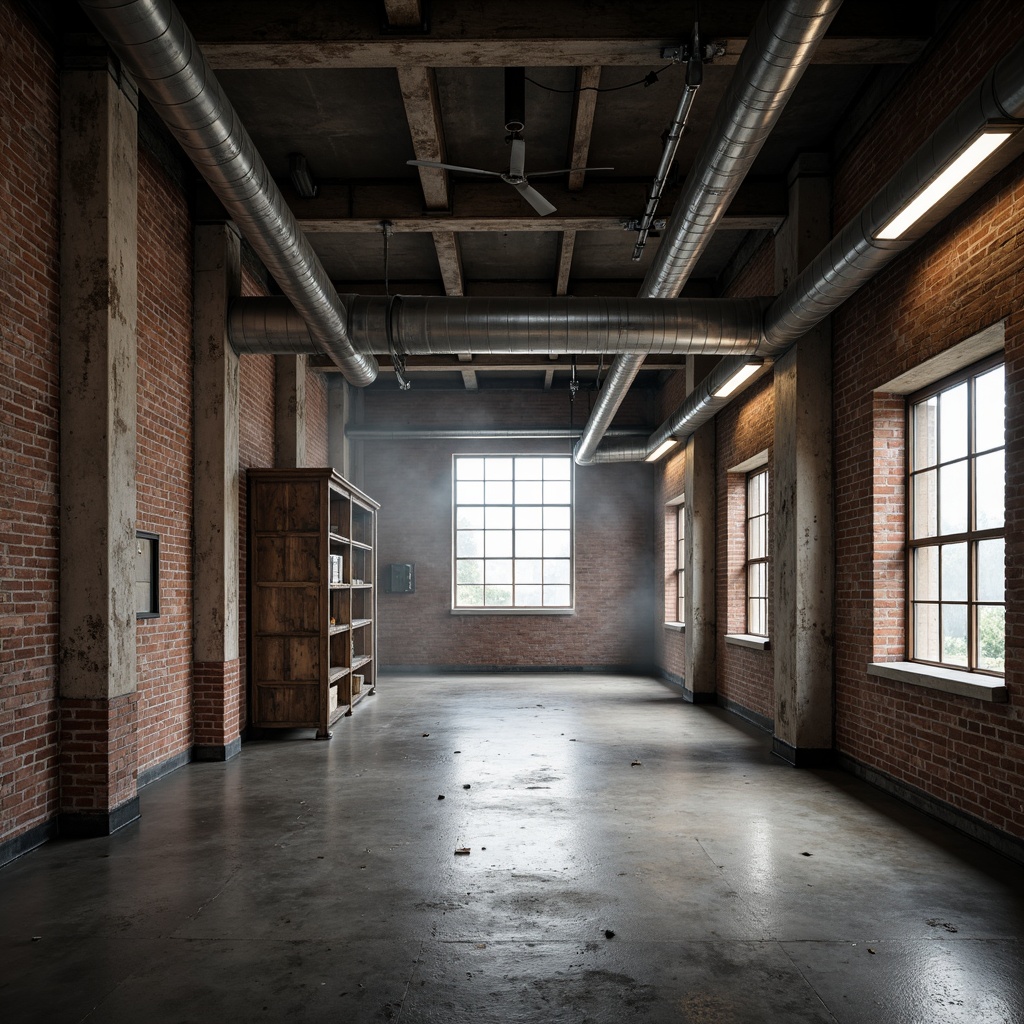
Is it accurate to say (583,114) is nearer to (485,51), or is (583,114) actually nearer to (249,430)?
(485,51)

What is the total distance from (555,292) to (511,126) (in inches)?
184

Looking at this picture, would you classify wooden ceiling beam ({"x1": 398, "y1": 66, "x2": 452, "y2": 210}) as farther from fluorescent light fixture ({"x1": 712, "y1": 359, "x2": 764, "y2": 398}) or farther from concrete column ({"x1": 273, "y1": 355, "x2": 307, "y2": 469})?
concrete column ({"x1": 273, "y1": 355, "x2": 307, "y2": 469})

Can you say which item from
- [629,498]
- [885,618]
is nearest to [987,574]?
[885,618]

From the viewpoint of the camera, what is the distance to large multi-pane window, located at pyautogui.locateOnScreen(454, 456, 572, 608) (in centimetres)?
1425

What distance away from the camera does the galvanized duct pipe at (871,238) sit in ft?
11.4

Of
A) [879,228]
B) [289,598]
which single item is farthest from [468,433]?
[879,228]

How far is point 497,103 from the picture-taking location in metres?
6.03

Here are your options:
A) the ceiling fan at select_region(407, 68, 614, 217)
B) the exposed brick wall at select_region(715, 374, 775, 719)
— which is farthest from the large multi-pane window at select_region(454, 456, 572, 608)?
the ceiling fan at select_region(407, 68, 614, 217)

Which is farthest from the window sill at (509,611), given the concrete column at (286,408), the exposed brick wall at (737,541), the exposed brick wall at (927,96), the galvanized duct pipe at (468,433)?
the exposed brick wall at (927,96)

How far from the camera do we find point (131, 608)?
5180 mm

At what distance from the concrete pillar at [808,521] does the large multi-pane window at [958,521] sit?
82 centimetres

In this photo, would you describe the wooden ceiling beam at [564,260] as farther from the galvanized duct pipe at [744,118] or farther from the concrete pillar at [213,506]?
the concrete pillar at [213,506]

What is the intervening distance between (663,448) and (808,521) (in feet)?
17.3

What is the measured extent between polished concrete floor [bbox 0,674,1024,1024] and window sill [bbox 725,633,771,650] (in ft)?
6.54
